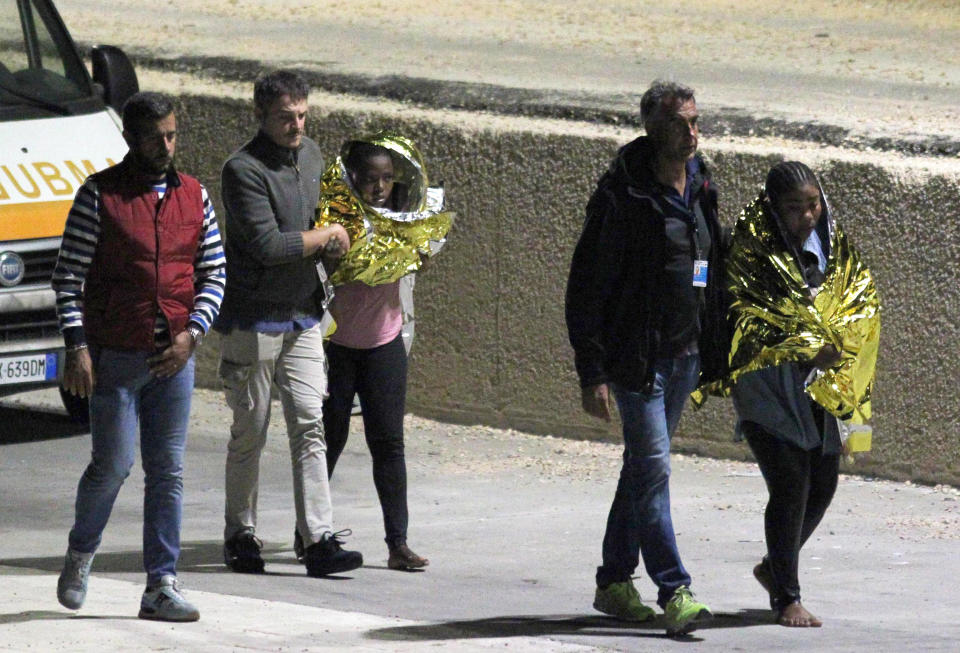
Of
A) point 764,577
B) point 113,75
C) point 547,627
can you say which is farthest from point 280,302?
point 113,75

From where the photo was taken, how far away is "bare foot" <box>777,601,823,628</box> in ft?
20.0

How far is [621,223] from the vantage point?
5.96 m

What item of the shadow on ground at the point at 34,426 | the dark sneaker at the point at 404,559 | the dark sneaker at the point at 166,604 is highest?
the dark sneaker at the point at 166,604

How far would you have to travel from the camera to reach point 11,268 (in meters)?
9.15

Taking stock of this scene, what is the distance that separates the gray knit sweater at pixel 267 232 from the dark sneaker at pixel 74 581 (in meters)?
A: 1.14

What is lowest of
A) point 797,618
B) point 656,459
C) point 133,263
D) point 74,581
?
point 74,581

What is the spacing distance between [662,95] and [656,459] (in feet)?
3.77

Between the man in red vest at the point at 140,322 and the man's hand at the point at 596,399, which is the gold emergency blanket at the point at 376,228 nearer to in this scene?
the man in red vest at the point at 140,322

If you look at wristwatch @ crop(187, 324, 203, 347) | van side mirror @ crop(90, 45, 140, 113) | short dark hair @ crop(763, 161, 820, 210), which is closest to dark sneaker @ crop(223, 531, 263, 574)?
wristwatch @ crop(187, 324, 203, 347)

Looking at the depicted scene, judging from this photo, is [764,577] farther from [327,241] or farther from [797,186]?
[327,241]

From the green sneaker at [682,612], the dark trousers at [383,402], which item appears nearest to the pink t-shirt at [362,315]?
the dark trousers at [383,402]

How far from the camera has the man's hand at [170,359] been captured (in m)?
5.95

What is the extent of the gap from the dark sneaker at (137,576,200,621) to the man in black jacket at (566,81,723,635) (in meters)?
1.44

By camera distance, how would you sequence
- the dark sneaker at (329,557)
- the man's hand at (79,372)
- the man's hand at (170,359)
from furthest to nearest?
the dark sneaker at (329,557) → the man's hand at (170,359) → the man's hand at (79,372)
